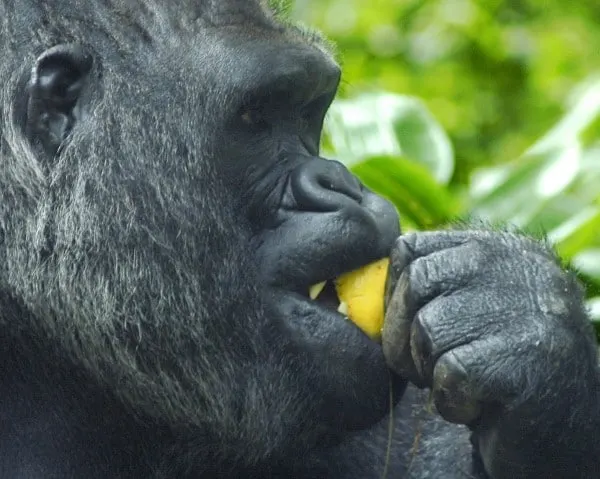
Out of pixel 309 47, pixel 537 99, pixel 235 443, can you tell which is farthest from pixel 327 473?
pixel 537 99

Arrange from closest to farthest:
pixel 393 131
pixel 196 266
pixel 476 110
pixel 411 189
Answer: pixel 196 266
pixel 411 189
pixel 393 131
pixel 476 110

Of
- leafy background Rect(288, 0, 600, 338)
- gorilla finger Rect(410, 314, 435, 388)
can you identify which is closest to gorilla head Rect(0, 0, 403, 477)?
gorilla finger Rect(410, 314, 435, 388)

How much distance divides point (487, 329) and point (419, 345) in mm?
134

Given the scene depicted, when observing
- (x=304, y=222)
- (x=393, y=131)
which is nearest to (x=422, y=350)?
(x=304, y=222)

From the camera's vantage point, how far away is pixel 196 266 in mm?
2641

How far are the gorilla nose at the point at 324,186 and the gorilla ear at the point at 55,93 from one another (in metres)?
0.48

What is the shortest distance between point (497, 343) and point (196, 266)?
0.64 meters

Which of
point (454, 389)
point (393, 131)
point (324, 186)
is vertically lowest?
point (393, 131)

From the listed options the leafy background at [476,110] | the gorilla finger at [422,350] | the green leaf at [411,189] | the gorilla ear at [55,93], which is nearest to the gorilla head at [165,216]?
the gorilla ear at [55,93]

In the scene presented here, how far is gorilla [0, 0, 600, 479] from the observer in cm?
255

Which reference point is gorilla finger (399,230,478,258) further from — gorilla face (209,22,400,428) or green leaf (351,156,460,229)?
green leaf (351,156,460,229)

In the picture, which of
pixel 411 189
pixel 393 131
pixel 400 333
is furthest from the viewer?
pixel 393 131

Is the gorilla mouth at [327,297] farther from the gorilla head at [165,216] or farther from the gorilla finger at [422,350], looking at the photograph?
the gorilla finger at [422,350]

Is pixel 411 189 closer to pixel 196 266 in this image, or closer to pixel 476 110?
pixel 196 266
